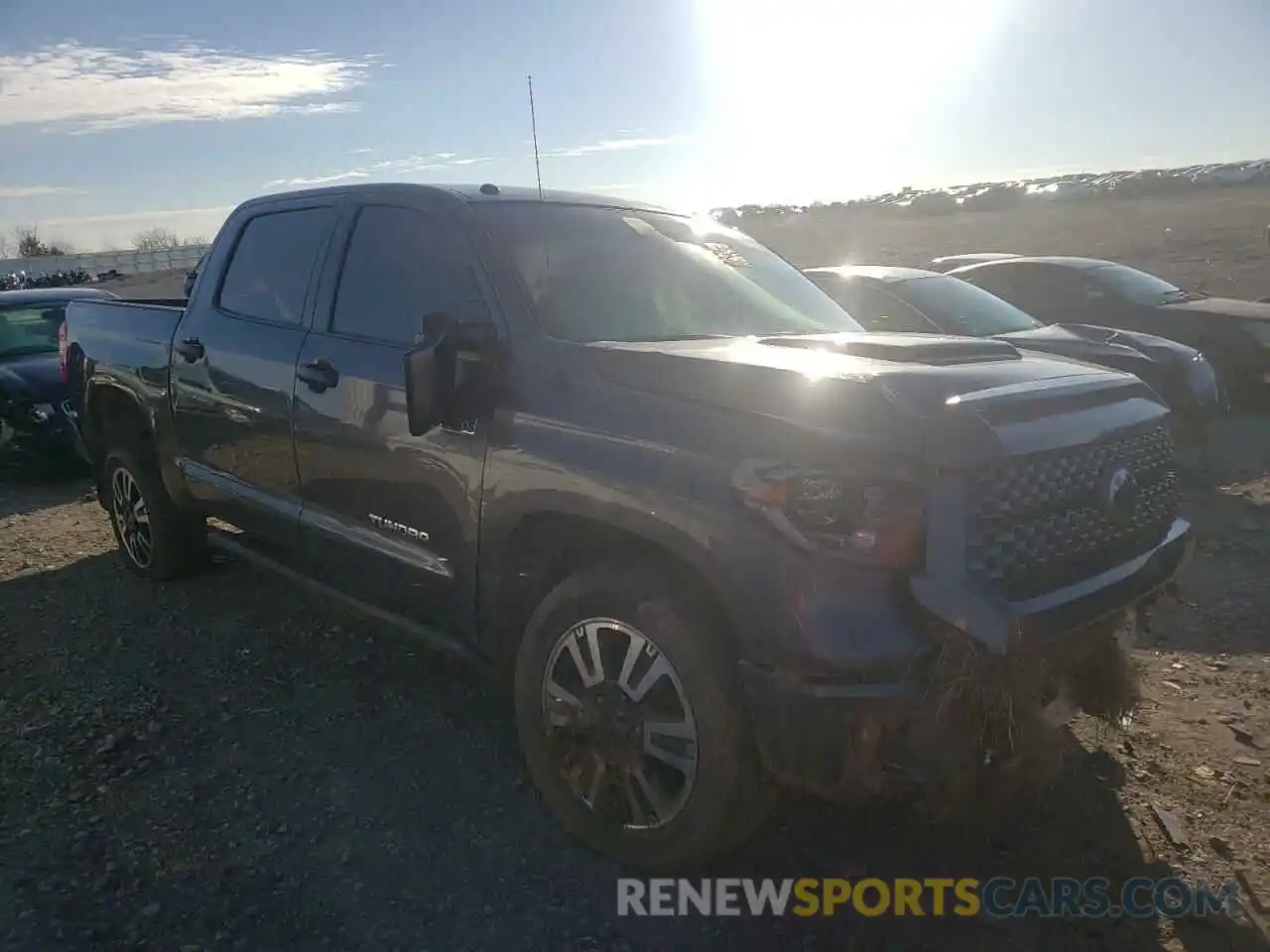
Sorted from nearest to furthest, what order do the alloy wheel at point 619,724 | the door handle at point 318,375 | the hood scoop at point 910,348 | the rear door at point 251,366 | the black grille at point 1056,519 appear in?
the black grille at point 1056,519 < the alloy wheel at point 619,724 < the hood scoop at point 910,348 < the door handle at point 318,375 < the rear door at point 251,366

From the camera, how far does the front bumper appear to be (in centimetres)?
245

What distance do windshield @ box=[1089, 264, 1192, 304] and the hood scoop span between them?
23.9 ft

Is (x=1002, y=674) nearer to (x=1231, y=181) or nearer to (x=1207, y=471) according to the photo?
(x=1207, y=471)

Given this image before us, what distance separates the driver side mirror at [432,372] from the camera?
121 inches

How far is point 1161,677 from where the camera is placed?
14.1ft

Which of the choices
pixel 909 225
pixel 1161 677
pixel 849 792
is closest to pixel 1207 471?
pixel 1161 677

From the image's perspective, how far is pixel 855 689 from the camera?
2.45m

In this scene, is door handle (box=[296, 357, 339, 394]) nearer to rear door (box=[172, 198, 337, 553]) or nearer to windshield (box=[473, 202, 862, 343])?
rear door (box=[172, 198, 337, 553])

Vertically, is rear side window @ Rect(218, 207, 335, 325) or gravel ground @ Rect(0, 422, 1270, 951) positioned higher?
rear side window @ Rect(218, 207, 335, 325)

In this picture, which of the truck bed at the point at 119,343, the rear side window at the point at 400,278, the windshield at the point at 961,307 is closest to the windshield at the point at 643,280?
the rear side window at the point at 400,278

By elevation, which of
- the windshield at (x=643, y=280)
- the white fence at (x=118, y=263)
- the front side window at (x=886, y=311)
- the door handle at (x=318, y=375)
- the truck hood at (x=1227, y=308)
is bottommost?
the white fence at (x=118, y=263)

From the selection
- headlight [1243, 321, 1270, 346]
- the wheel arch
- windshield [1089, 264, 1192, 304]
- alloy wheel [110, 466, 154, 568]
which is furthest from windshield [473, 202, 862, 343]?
headlight [1243, 321, 1270, 346]

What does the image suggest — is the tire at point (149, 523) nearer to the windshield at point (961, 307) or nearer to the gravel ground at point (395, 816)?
the gravel ground at point (395, 816)

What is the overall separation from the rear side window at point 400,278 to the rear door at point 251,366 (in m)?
0.27
